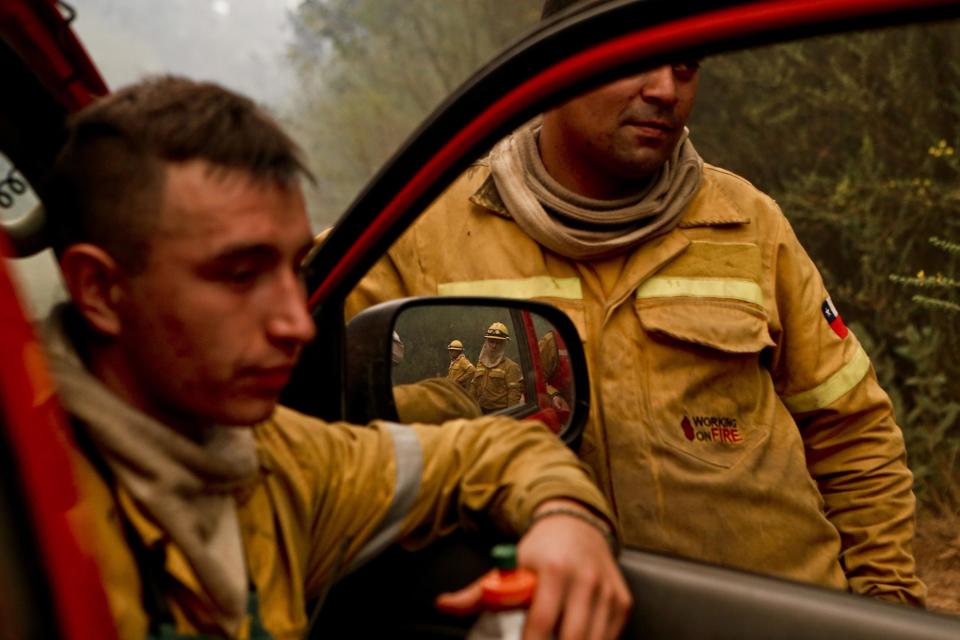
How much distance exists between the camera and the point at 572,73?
136cm

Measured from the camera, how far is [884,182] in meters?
4.71

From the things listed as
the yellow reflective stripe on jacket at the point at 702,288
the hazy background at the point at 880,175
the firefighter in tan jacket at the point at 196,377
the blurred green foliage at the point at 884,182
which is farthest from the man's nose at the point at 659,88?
the blurred green foliage at the point at 884,182

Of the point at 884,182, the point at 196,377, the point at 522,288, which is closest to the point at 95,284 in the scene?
the point at 196,377

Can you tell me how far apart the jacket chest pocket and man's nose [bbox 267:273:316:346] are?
1137 mm

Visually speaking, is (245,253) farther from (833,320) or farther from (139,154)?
(833,320)

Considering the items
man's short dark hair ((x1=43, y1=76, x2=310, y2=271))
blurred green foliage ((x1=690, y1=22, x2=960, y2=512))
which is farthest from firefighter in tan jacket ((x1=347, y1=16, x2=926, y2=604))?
blurred green foliage ((x1=690, y1=22, x2=960, y2=512))

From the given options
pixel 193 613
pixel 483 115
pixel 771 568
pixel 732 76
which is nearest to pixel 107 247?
pixel 193 613

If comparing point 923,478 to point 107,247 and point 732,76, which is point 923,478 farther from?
point 107,247

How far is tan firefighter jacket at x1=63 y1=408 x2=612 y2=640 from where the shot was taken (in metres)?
1.20

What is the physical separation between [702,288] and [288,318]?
4.35ft

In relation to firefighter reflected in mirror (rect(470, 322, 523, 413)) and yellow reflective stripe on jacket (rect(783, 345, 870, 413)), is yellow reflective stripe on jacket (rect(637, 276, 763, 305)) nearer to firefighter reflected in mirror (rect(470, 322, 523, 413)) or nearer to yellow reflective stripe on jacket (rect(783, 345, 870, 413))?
yellow reflective stripe on jacket (rect(783, 345, 870, 413))

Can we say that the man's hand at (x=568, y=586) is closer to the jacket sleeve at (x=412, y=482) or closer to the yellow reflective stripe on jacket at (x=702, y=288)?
the jacket sleeve at (x=412, y=482)

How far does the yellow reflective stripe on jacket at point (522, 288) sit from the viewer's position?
2.22m

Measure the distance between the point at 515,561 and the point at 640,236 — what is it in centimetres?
120
